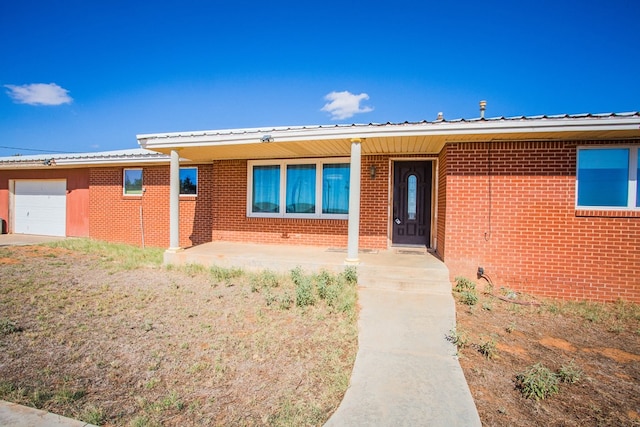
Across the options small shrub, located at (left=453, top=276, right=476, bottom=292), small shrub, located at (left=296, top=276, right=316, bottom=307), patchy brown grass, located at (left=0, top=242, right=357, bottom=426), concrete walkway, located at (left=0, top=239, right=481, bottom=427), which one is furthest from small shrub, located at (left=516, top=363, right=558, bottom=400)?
small shrub, located at (left=453, top=276, right=476, bottom=292)

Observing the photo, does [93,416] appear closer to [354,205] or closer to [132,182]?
[354,205]

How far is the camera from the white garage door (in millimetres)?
12711

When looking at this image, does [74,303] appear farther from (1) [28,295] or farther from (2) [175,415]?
(2) [175,415]

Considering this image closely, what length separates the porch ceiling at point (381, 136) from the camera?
17.8 feet

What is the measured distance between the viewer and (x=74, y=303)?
511 centimetres

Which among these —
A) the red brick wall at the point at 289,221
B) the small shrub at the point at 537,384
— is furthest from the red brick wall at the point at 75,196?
the small shrub at the point at 537,384

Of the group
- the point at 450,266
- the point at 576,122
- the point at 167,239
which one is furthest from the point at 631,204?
the point at 167,239

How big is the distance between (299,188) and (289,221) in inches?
36.6

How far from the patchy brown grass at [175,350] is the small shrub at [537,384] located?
5.32 feet

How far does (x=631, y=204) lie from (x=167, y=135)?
30.5 ft

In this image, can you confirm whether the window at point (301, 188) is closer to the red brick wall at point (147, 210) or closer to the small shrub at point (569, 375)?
the red brick wall at point (147, 210)

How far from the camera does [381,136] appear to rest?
6.22 m

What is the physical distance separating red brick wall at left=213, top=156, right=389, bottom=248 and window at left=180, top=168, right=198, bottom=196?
42.3 inches

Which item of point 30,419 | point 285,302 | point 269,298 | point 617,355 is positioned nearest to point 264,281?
point 269,298
